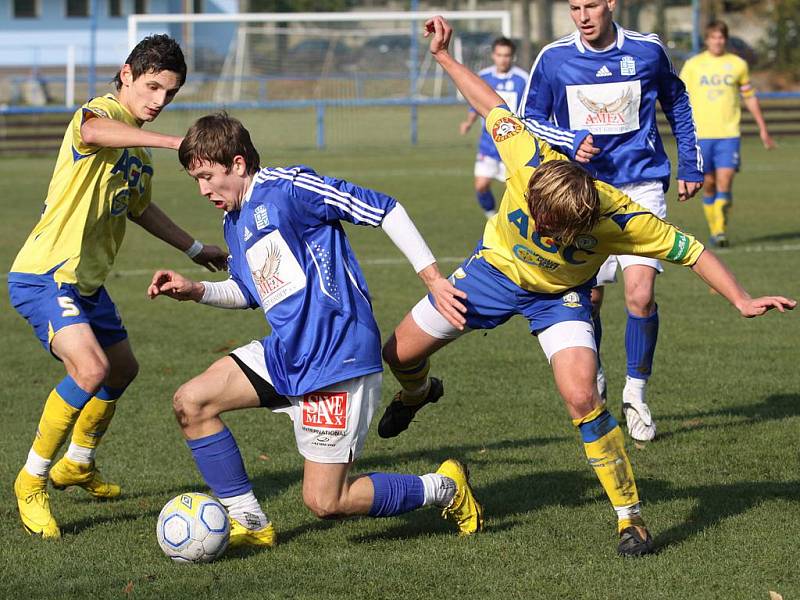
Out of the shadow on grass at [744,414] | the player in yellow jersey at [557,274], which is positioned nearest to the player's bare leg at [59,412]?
the player in yellow jersey at [557,274]

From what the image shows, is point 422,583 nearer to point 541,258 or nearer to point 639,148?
point 541,258

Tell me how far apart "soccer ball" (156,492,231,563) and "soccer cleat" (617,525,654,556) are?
58.2 inches

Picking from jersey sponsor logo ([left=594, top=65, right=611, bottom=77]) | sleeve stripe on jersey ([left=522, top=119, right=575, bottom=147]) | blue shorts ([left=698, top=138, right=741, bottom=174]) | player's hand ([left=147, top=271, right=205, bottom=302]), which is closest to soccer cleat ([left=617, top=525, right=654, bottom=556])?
player's hand ([left=147, top=271, right=205, bottom=302])

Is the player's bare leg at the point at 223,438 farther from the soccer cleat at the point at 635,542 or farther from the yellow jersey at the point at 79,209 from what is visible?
the soccer cleat at the point at 635,542

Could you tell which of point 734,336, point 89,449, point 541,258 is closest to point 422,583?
point 541,258

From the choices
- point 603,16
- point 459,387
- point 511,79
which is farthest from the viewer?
point 511,79

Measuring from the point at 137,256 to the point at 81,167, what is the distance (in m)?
8.52

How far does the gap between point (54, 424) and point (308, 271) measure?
142 centimetres

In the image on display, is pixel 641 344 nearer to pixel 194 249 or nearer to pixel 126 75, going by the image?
pixel 194 249

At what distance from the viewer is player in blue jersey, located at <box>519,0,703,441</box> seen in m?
6.41

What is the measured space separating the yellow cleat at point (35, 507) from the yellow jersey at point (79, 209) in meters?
0.81

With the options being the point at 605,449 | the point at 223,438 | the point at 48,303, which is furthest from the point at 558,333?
the point at 48,303

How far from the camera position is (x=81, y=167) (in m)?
4.98

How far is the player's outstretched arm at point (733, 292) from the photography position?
13.8ft
